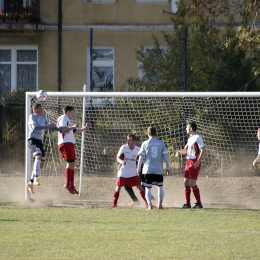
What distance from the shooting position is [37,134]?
16531 mm

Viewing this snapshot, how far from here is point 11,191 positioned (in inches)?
749

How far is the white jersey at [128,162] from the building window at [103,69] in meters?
11.3

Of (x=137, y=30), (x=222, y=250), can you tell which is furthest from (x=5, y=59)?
(x=222, y=250)

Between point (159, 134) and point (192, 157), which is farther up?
point (159, 134)

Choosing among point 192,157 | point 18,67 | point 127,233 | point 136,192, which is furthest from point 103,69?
point 127,233

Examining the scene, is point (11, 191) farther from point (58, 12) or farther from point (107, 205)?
point (58, 12)

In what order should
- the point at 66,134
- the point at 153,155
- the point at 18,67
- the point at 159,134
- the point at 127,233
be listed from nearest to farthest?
the point at 127,233 → the point at 153,155 → the point at 66,134 → the point at 159,134 → the point at 18,67

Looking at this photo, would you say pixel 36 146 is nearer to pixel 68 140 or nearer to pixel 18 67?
pixel 68 140

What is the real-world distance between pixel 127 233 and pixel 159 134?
7173 millimetres

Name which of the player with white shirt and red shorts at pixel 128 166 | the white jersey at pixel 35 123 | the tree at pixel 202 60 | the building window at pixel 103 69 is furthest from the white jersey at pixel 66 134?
the building window at pixel 103 69

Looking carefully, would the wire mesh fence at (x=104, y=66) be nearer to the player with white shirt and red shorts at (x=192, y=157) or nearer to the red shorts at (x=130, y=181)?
the player with white shirt and red shorts at (x=192, y=157)

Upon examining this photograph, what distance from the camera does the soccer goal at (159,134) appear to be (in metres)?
18.7

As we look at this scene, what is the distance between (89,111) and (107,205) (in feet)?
13.0

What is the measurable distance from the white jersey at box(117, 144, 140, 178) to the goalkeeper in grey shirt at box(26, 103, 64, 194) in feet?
4.89
